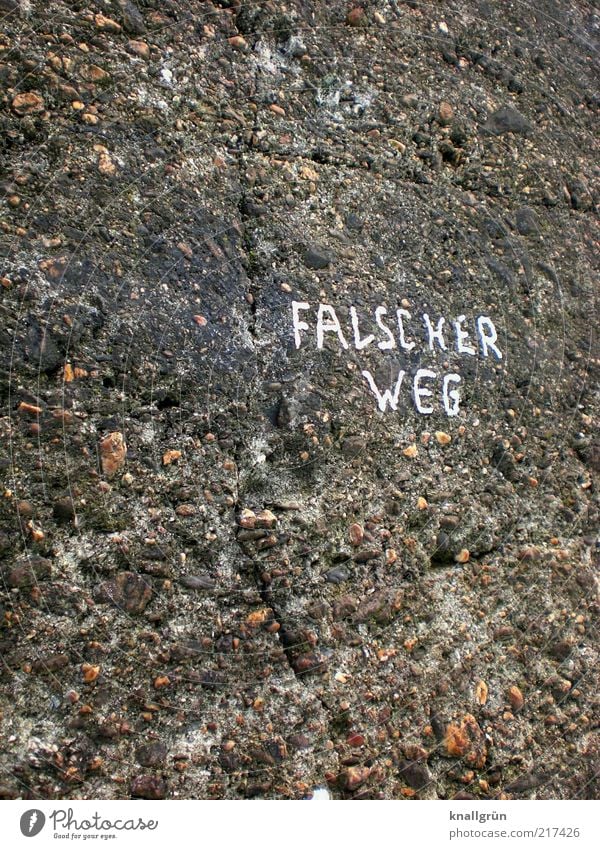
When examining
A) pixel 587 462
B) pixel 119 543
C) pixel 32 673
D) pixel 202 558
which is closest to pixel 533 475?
pixel 587 462

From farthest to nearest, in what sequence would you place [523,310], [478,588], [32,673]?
[523,310] < [478,588] < [32,673]

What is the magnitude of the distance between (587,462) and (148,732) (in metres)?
1.46

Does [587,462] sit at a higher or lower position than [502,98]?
lower

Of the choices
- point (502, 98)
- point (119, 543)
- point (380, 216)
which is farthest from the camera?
point (502, 98)

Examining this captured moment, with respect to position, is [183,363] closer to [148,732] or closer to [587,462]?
[148,732]

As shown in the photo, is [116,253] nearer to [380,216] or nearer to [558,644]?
[380,216]

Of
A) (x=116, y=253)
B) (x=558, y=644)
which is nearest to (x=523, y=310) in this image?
(x=558, y=644)

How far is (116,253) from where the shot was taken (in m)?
1.84

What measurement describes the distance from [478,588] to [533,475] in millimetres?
396

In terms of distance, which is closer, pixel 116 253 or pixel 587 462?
pixel 116 253


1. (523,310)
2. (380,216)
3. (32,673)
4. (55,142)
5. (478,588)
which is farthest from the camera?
(523,310)

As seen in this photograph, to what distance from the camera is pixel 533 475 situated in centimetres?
219

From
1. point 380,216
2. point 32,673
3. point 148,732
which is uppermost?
point 380,216

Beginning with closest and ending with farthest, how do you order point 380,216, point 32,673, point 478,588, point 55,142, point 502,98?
point 32,673 < point 55,142 < point 478,588 < point 380,216 < point 502,98
